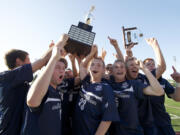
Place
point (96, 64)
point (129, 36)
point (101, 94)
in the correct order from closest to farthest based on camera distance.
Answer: point (101, 94) < point (96, 64) < point (129, 36)

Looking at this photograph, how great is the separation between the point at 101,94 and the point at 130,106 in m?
0.51

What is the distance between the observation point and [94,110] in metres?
1.89

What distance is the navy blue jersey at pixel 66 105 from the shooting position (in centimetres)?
221

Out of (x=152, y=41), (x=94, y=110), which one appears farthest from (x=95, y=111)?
(x=152, y=41)

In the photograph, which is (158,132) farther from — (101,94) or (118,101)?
(101,94)

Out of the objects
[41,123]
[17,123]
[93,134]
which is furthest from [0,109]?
[93,134]

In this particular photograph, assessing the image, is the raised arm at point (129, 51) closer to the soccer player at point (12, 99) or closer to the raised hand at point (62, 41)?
the raised hand at point (62, 41)

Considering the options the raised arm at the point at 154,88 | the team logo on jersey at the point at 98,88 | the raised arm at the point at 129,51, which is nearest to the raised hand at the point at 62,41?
the team logo on jersey at the point at 98,88

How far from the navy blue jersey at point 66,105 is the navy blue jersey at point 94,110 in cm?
32

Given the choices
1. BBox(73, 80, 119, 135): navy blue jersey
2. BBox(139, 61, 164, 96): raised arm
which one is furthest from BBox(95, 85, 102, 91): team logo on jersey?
BBox(139, 61, 164, 96): raised arm

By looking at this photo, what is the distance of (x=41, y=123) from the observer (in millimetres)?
1445

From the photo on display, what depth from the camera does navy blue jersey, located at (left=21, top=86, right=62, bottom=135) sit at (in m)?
1.39

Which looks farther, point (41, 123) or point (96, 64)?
point (96, 64)

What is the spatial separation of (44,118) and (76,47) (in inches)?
52.3
